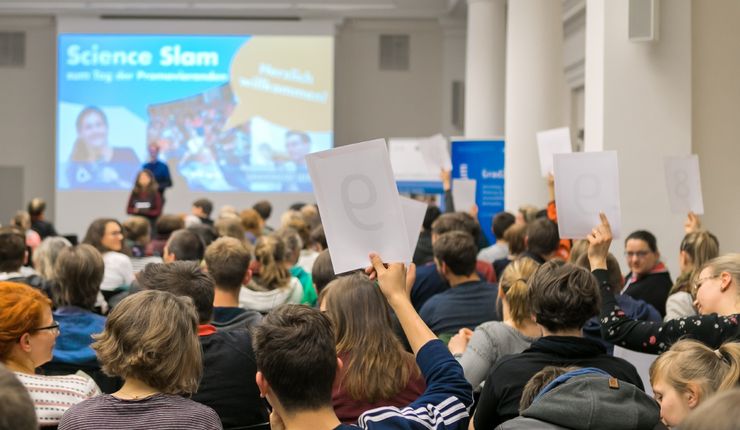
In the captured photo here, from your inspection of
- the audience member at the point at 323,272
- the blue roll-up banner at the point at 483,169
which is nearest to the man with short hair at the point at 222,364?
the audience member at the point at 323,272

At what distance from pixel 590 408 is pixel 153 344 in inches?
42.6

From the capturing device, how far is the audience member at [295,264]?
6043 millimetres

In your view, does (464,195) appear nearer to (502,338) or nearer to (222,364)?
(502,338)

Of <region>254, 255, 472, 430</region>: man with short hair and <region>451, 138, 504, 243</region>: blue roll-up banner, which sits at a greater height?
<region>451, 138, 504, 243</region>: blue roll-up banner

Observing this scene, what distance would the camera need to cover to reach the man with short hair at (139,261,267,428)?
3.50 meters

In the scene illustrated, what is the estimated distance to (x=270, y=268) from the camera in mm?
5605

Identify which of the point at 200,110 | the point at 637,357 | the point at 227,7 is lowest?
the point at 637,357

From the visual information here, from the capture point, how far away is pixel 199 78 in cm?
1867

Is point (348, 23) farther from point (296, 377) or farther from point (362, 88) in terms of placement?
point (296, 377)

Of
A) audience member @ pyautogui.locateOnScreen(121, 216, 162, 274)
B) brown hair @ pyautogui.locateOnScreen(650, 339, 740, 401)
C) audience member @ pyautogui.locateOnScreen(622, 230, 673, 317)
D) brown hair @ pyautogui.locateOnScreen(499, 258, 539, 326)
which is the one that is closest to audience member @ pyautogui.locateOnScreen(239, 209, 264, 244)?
audience member @ pyautogui.locateOnScreen(121, 216, 162, 274)

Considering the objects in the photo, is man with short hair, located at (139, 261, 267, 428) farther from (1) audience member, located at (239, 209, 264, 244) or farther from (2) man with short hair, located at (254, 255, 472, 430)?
(1) audience member, located at (239, 209, 264, 244)

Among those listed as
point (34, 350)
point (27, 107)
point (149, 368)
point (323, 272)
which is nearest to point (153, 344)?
point (149, 368)

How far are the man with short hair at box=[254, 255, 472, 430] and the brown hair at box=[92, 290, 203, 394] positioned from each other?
44 centimetres

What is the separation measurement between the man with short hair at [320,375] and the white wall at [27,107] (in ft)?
61.3
